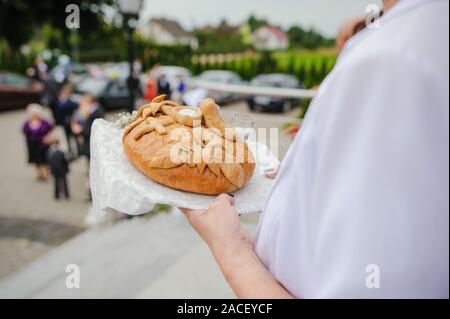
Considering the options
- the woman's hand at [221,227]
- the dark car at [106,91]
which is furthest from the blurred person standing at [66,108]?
the woman's hand at [221,227]

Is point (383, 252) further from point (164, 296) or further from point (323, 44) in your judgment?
point (323, 44)

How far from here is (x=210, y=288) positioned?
13.0 feet

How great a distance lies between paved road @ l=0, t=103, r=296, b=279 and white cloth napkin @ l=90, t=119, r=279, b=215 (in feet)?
6.54

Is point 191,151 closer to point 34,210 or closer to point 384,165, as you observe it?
point 384,165

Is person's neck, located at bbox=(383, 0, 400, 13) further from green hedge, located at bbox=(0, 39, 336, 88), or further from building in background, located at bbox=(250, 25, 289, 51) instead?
building in background, located at bbox=(250, 25, 289, 51)

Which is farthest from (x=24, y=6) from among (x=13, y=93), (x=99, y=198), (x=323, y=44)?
(x=99, y=198)

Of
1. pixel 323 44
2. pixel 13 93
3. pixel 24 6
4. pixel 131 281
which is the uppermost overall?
pixel 24 6

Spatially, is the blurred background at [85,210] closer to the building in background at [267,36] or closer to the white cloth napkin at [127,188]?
the white cloth napkin at [127,188]

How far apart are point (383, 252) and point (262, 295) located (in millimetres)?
288

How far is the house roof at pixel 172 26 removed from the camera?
72062 mm

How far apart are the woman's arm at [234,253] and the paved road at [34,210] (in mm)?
2457

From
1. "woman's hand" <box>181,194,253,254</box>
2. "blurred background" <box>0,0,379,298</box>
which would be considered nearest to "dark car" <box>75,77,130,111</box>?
"blurred background" <box>0,0,379,298</box>

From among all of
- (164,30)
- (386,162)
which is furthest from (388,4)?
(164,30)

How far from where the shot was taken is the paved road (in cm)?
526
